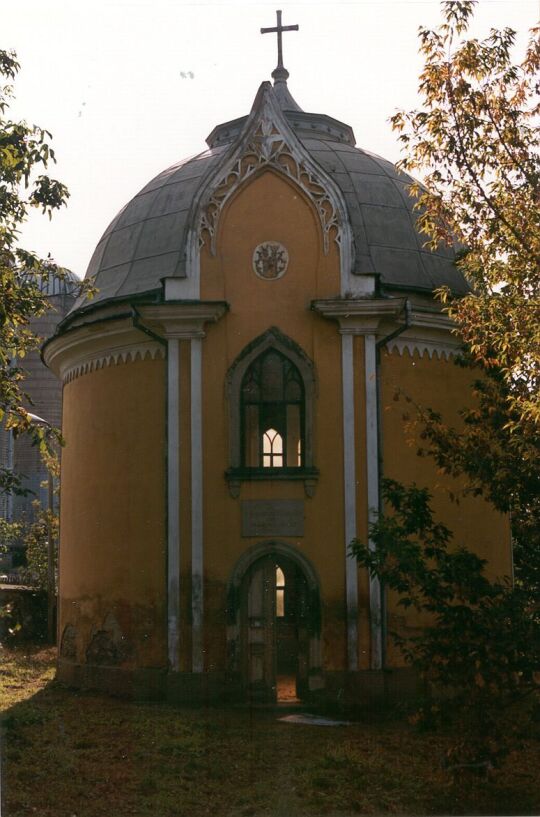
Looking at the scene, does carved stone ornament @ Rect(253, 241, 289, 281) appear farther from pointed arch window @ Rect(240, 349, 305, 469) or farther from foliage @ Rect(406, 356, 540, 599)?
foliage @ Rect(406, 356, 540, 599)

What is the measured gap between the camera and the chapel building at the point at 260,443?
1562 centimetres

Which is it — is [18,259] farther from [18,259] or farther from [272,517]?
[272,517]

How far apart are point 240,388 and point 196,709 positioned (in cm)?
513

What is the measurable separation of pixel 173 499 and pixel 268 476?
1600mm

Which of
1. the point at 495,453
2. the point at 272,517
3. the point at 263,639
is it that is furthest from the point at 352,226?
the point at 263,639

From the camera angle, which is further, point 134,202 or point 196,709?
point 134,202

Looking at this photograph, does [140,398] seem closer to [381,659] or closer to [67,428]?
[67,428]

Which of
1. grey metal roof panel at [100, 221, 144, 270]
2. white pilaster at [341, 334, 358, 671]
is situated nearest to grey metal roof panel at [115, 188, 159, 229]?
grey metal roof panel at [100, 221, 144, 270]

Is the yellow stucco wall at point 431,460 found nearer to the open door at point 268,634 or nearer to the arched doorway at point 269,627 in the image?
the arched doorway at point 269,627

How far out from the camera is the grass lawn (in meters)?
10.4

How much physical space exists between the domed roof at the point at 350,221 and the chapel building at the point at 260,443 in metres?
0.29

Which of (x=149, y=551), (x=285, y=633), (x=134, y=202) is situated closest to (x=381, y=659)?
(x=149, y=551)

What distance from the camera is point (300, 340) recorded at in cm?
1619

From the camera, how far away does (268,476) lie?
15922 millimetres
